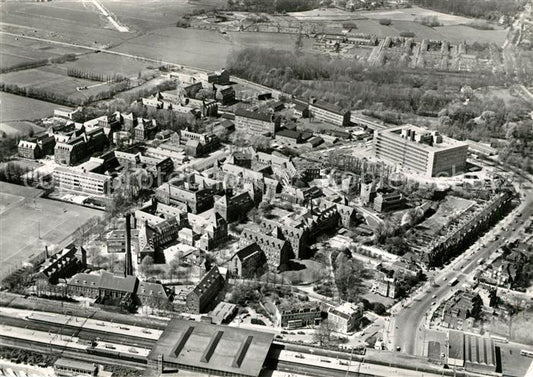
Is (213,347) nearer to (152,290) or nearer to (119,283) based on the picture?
(152,290)

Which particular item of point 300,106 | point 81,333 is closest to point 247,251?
point 81,333

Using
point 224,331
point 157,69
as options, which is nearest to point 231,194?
point 224,331

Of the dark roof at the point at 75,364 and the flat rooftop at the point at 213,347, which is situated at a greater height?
the flat rooftop at the point at 213,347

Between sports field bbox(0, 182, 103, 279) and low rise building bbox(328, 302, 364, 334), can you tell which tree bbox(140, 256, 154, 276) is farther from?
low rise building bbox(328, 302, 364, 334)

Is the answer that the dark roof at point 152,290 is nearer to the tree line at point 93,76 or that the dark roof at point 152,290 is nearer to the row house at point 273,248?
the row house at point 273,248

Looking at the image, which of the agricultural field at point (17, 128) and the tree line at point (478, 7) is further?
the tree line at point (478, 7)

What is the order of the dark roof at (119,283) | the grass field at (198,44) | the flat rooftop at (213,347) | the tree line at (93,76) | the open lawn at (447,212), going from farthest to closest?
the grass field at (198,44), the tree line at (93,76), the open lawn at (447,212), the dark roof at (119,283), the flat rooftop at (213,347)

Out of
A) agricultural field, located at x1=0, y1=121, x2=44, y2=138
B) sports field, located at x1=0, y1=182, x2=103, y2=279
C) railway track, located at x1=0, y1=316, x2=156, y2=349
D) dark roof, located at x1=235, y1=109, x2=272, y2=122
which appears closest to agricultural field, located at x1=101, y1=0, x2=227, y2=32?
dark roof, located at x1=235, y1=109, x2=272, y2=122

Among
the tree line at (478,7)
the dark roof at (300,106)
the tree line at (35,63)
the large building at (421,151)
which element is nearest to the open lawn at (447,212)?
the large building at (421,151)
